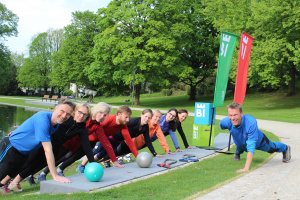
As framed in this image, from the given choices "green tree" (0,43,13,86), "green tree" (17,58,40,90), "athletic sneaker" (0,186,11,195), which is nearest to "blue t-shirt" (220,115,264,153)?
"athletic sneaker" (0,186,11,195)

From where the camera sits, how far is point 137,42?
112 feet

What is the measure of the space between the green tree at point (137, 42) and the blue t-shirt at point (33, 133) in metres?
28.6

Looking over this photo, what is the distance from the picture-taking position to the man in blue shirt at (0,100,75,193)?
5.07 meters

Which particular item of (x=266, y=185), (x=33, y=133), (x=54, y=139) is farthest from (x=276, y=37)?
(x=33, y=133)

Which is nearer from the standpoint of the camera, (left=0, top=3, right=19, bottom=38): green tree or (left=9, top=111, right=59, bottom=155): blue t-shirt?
(left=9, top=111, right=59, bottom=155): blue t-shirt

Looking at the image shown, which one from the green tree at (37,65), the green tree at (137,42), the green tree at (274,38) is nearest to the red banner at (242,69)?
the green tree at (274,38)

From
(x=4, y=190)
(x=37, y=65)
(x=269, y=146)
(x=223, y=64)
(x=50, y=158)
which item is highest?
(x=37, y=65)

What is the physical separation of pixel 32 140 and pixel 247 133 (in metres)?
4.38

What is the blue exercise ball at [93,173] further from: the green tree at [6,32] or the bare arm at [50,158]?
the green tree at [6,32]

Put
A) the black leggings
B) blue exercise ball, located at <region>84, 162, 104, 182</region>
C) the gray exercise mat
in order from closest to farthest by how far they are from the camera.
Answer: the gray exercise mat < blue exercise ball, located at <region>84, 162, 104, 182</region> < the black leggings

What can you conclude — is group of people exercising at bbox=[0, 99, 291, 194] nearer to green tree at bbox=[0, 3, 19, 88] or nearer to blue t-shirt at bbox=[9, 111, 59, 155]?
blue t-shirt at bbox=[9, 111, 59, 155]

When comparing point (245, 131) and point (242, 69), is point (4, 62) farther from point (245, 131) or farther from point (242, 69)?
point (245, 131)

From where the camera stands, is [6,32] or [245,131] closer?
[245,131]

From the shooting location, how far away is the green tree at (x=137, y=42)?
33938 millimetres
